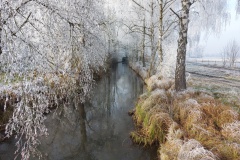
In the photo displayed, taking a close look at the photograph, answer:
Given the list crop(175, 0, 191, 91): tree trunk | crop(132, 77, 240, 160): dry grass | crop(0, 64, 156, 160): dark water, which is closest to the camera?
crop(132, 77, 240, 160): dry grass

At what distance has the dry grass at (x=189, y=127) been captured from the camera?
4570 mm

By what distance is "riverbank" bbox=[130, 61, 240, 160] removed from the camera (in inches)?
181

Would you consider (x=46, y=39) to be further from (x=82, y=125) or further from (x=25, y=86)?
(x=82, y=125)

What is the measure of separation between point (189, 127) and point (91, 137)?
11.0ft

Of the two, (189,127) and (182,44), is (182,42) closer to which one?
(182,44)

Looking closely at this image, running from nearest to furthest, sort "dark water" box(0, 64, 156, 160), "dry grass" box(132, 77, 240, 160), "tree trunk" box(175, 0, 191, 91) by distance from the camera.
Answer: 1. "dry grass" box(132, 77, 240, 160)
2. "dark water" box(0, 64, 156, 160)
3. "tree trunk" box(175, 0, 191, 91)

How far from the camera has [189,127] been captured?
5.94 m

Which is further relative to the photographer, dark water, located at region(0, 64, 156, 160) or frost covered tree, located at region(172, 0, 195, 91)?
frost covered tree, located at region(172, 0, 195, 91)

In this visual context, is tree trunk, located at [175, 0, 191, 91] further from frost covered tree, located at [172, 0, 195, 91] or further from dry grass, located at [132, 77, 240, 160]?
dry grass, located at [132, 77, 240, 160]

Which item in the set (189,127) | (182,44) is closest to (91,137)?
(189,127)

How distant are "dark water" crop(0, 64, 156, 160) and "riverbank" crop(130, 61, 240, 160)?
53 centimetres

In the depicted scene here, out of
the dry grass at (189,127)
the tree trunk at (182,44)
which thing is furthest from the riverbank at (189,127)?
the tree trunk at (182,44)

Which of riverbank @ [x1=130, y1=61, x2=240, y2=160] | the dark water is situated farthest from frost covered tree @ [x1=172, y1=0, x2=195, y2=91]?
the dark water

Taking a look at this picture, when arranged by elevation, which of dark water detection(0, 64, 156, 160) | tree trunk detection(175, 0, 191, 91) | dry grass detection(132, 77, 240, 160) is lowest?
dark water detection(0, 64, 156, 160)
